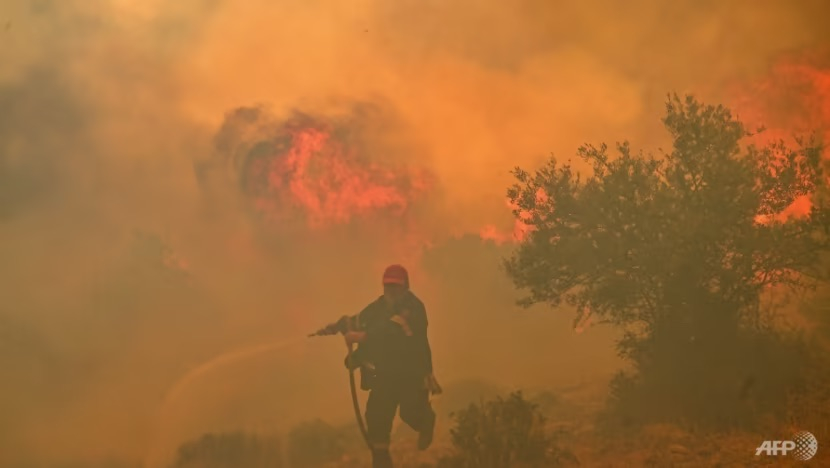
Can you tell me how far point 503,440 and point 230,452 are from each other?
2720mm

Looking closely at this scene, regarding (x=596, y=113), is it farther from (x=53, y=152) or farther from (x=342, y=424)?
(x=53, y=152)

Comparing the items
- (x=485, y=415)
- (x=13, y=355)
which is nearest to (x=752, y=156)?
(x=485, y=415)

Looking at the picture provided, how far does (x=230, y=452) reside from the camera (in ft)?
23.9

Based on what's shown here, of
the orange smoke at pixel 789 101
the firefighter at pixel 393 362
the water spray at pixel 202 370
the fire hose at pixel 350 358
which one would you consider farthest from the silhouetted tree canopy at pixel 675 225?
the water spray at pixel 202 370

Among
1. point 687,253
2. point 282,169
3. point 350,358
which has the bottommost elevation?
point 350,358

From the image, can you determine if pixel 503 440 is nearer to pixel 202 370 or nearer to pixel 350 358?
pixel 350 358

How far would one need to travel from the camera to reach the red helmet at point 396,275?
7.82 meters

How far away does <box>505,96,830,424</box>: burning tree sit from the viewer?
7363mm

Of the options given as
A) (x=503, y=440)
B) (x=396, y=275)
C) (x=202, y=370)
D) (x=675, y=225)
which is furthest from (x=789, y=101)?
(x=202, y=370)

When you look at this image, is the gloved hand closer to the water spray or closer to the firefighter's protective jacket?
the firefighter's protective jacket

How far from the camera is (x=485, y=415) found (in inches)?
285

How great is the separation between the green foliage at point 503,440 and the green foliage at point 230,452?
67.5 inches
